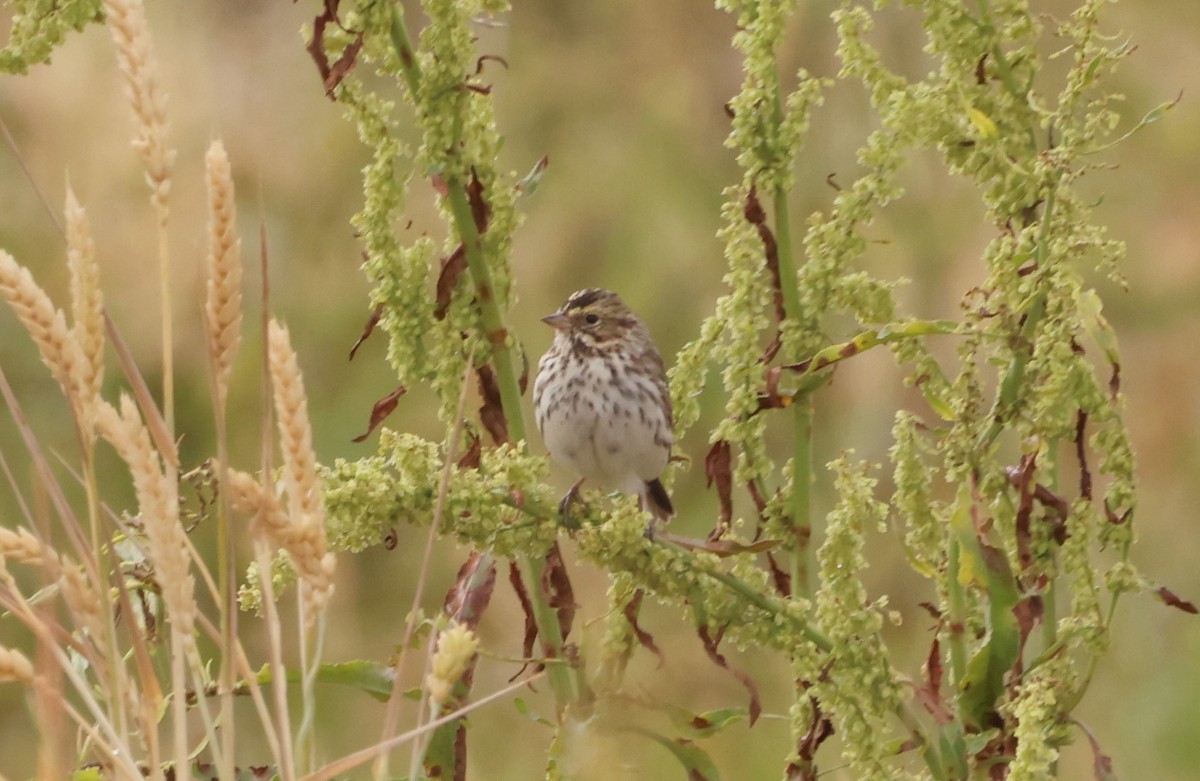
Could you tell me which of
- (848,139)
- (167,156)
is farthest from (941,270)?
(167,156)

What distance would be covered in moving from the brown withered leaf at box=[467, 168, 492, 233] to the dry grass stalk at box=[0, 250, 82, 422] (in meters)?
0.52

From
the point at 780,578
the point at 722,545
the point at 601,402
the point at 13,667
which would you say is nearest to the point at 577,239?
the point at 601,402

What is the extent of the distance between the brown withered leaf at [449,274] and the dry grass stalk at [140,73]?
43 cm

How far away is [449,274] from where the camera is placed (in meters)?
1.53

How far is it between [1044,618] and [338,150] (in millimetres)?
2721

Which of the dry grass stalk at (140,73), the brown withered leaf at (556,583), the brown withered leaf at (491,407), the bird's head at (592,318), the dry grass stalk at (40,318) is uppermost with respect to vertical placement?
the bird's head at (592,318)

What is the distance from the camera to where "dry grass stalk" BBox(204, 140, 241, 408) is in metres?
1.10

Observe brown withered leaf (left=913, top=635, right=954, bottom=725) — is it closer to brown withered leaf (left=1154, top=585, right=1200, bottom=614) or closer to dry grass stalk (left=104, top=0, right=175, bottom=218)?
brown withered leaf (left=1154, top=585, right=1200, bottom=614)

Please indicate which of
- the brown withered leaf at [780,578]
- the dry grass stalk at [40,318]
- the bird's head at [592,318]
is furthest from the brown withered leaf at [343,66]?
the bird's head at [592,318]

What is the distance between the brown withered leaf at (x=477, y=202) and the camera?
1.54 metres

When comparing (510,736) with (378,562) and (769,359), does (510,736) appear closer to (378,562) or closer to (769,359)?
(378,562)

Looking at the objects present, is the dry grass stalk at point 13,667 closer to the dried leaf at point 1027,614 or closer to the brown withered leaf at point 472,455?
the brown withered leaf at point 472,455

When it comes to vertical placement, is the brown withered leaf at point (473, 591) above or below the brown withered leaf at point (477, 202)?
below

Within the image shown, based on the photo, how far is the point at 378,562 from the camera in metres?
3.82
